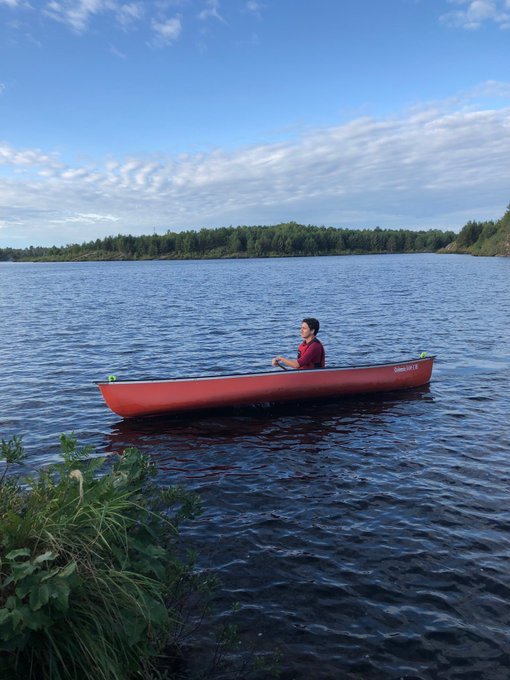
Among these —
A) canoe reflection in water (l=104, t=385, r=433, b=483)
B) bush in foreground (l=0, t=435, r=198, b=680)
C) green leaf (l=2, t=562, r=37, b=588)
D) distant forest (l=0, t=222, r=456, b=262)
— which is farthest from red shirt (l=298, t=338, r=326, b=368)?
distant forest (l=0, t=222, r=456, b=262)

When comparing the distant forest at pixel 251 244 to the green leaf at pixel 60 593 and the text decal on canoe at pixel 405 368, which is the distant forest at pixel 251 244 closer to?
the text decal on canoe at pixel 405 368

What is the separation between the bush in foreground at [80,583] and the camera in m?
3.13

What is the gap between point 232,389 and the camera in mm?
11219

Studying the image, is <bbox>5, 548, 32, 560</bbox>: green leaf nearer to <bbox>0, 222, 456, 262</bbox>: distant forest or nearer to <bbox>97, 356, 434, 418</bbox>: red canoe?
<bbox>97, 356, 434, 418</bbox>: red canoe

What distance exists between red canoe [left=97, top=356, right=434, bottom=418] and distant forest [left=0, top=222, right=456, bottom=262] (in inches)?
5527

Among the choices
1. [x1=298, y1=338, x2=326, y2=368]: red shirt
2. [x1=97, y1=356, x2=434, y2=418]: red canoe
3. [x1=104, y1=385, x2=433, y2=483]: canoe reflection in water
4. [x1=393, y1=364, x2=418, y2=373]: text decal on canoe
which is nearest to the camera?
[x1=104, y1=385, x2=433, y2=483]: canoe reflection in water

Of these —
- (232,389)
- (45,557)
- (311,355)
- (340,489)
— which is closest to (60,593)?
(45,557)

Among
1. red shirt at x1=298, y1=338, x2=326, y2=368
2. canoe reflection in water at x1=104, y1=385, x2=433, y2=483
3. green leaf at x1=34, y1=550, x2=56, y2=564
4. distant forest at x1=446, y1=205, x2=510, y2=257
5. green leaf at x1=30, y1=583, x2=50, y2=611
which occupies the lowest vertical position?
canoe reflection in water at x1=104, y1=385, x2=433, y2=483

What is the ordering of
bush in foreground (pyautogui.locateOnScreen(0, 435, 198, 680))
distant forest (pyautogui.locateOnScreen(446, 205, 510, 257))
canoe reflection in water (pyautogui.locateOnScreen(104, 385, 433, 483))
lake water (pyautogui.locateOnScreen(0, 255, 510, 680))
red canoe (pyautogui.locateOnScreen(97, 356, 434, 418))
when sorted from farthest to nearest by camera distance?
distant forest (pyautogui.locateOnScreen(446, 205, 510, 257)), red canoe (pyautogui.locateOnScreen(97, 356, 434, 418)), canoe reflection in water (pyautogui.locateOnScreen(104, 385, 433, 483)), lake water (pyautogui.locateOnScreen(0, 255, 510, 680)), bush in foreground (pyautogui.locateOnScreen(0, 435, 198, 680))

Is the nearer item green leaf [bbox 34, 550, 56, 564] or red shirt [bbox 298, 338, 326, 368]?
green leaf [bbox 34, 550, 56, 564]

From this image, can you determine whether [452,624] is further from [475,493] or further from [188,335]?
[188,335]

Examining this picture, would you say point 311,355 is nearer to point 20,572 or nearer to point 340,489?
point 340,489

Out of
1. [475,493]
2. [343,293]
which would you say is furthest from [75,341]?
[343,293]

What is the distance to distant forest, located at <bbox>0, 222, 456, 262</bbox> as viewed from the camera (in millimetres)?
152500
